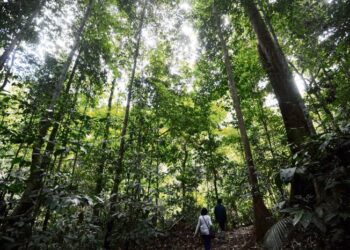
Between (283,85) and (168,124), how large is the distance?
20.4 feet

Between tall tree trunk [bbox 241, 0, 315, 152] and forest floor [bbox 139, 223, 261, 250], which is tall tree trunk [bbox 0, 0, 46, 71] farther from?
forest floor [bbox 139, 223, 261, 250]

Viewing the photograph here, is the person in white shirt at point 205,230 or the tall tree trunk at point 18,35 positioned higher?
the tall tree trunk at point 18,35

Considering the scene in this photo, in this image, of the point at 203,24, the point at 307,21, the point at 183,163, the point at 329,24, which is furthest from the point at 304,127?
the point at 183,163

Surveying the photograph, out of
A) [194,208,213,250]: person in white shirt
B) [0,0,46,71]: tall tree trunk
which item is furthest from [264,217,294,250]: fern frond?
[0,0,46,71]: tall tree trunk

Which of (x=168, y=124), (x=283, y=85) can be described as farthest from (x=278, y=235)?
(x=168, y=124)

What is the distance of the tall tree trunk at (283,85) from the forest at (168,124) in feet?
0.10

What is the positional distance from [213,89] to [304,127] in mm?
8646

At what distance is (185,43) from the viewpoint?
1242cm

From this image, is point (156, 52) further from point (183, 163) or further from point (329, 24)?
point (329, 24)

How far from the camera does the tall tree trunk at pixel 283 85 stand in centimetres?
545

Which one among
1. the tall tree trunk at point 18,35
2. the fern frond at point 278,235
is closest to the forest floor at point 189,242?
the fern frond at point 278,235

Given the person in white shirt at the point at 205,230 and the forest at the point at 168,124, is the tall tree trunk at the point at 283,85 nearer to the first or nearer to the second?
the forest at the point at 168,124

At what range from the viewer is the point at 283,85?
6230 millimetres

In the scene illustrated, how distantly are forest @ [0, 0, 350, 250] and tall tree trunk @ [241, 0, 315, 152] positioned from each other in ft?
0.10
